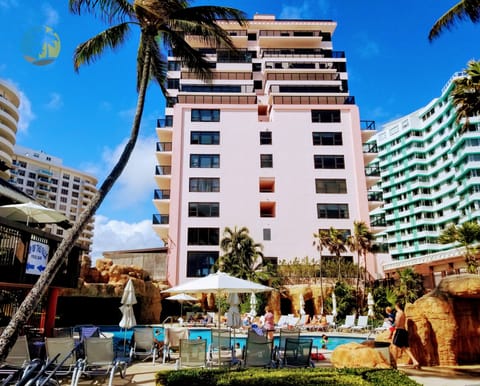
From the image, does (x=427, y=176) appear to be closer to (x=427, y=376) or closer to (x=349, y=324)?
(x=349, y=324)

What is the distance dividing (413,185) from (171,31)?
73.1 meters

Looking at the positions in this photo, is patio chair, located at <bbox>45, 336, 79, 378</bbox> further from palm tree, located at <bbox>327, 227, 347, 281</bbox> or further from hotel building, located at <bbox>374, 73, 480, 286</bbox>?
hotel building, located at <bbox>374, 73, 480, 286</bbox>

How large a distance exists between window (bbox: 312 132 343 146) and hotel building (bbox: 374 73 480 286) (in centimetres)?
2742

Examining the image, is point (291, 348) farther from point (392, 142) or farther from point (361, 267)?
point (392, 142)

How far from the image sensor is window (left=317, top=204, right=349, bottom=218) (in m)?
36.3

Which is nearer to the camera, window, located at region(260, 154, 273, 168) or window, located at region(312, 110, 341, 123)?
window, located at region(260, 154, 273, 168)

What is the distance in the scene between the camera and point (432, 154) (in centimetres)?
7344

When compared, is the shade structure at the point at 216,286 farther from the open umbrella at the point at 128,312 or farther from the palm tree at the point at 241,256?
the palm tree at the point at 241,256

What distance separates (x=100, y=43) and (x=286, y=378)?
9.98 m

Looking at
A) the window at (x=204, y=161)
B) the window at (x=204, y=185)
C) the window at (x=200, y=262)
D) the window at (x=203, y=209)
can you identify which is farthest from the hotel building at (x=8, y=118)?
the window at (x=200, y=262)

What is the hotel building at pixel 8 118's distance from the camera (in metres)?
54.6

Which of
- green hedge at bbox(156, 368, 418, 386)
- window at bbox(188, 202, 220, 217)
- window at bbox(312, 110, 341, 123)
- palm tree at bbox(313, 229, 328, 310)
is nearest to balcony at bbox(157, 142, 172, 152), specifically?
window at bbox(188, 202, 220, 217)

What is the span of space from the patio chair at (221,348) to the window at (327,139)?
1201 inches

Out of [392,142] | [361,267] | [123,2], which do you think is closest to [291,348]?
[123,2]
